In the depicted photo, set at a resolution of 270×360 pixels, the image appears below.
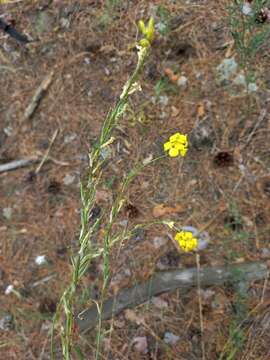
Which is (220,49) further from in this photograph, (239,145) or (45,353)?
(45,353)

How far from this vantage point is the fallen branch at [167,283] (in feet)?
7.35

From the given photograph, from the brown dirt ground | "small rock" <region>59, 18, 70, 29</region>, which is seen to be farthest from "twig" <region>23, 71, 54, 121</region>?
"small rock" <region>59, 18, 70, 29</region>

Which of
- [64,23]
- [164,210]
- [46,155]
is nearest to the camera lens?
[164,210]

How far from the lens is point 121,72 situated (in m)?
2.71

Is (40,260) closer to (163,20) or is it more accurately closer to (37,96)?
(37,96)

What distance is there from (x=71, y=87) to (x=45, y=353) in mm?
1367

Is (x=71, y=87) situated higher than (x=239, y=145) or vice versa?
(x=71, y=87)

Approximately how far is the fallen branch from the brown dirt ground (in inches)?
1.5

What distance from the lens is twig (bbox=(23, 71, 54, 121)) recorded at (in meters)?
2.77

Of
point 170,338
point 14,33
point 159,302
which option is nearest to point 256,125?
point 159,302

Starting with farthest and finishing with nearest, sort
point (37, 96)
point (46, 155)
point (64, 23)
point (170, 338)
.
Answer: point (64, 23), point (37, 96), point (46, 155), point (170, 338)

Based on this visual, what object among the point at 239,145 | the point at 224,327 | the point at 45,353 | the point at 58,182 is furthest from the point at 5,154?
the point at 224,327

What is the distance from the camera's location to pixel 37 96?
2.79m

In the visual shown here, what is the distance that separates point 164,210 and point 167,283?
0.35 metres
